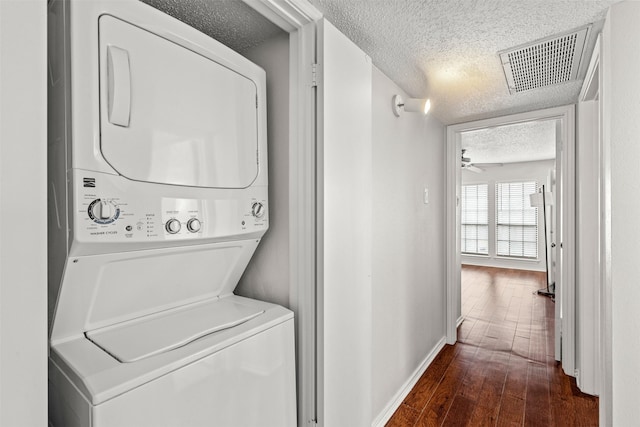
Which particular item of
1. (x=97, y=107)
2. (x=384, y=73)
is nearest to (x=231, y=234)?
(x=97, y=107)

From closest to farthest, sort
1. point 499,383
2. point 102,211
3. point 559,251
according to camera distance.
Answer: point 102,211, point 499,383, point 559,251

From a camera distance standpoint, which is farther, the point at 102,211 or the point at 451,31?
the point at 451,31

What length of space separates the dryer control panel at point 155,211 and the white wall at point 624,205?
4.99 feet

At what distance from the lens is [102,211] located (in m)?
0.78

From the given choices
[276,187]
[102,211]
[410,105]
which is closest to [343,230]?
[276,187]

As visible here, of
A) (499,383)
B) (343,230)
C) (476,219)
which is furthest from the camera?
(476,219)

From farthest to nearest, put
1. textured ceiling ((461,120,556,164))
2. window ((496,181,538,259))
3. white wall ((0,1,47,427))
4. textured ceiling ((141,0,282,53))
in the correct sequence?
window ((496,181,538,259))
textured ceiling ((461,120,556,164))
textured ceiling ((141,0,282,53))
white wall ((0,1,47,427))

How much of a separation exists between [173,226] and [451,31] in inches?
58.0

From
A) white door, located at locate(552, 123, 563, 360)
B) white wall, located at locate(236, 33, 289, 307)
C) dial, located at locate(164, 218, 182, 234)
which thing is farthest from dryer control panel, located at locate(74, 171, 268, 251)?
white door, located at locate(552, 123, 563, 360)

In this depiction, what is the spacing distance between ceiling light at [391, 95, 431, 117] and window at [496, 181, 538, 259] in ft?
19.2

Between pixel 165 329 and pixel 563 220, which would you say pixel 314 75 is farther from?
pixel 563 220

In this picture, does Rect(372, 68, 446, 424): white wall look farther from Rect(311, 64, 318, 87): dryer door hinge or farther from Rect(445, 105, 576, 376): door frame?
Rect(311, 64, 318, 87): dryer door hinge

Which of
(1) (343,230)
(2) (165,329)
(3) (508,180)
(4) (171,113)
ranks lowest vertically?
(2) (165,329)

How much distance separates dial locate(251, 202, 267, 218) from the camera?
47.8 inches
